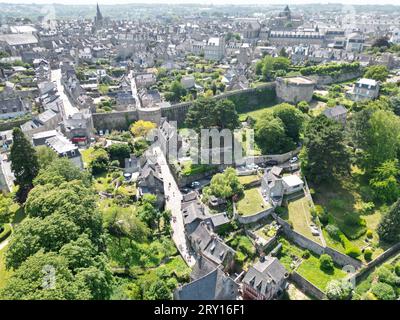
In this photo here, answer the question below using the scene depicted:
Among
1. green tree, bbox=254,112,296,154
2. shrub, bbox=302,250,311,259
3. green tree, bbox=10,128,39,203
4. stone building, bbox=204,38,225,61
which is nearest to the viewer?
shrub, bbox=302,250,311,259

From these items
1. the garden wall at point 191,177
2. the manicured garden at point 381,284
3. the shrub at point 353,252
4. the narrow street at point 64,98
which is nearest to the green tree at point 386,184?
the manicured garden at point 381,284

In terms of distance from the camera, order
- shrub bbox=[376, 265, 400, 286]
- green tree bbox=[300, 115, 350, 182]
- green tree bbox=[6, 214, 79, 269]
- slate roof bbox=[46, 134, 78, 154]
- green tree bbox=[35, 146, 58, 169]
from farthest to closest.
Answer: slate roof bbox=[46, 134, 78, 154]
green tree bbox=[300, 115, 350, 182]
green tree bbox=[35, 146, 58, 169]
shrub bbox=[376, 265, 400, 286]
green tree bbox=[6, 214, 79, 269]

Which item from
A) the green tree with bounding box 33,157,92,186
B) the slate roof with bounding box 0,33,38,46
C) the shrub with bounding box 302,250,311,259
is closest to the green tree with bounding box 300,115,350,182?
the shrub with bounding box 302,250,311,259

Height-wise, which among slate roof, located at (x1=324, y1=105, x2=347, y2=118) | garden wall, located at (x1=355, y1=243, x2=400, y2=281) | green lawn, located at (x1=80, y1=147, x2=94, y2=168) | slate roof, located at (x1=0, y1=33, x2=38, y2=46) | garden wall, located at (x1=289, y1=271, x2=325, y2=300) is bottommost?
garden wall, located at (x1=289, y1=271, x2=325, y2=300)

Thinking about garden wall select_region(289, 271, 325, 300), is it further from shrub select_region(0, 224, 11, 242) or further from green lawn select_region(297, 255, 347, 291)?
shrub select_region(0, 224, 11, 242)

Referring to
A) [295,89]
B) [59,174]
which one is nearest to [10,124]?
[59,174]

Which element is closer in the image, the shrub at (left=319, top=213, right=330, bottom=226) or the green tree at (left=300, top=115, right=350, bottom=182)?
the shrub at (left=319, top=213, right=330, bottom=226)

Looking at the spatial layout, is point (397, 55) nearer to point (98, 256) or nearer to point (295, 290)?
point (295, 290)

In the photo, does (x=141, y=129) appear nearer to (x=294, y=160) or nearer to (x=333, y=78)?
(x=294, y=160)
